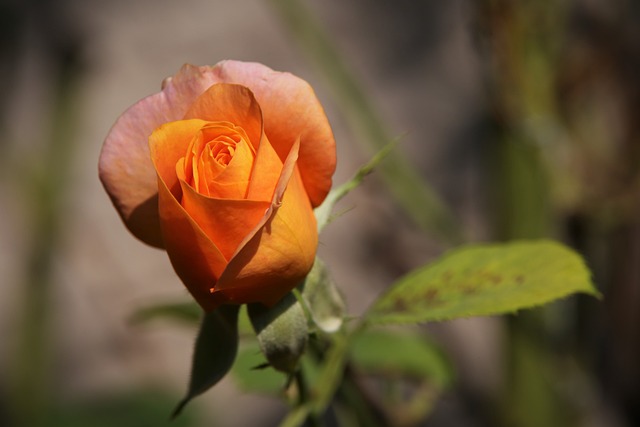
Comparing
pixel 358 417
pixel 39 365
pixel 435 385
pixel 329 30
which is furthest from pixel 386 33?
pixel 358 417

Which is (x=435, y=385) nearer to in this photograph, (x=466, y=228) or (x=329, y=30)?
(x=466, y=228)

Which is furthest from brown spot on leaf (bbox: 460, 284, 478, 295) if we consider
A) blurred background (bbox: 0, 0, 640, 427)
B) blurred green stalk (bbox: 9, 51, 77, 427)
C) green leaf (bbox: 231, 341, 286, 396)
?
blurred green stalk (bbox: 9, 51, 77, 427)

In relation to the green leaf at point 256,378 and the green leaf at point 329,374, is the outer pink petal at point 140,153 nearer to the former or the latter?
the green leaf at point 329,374

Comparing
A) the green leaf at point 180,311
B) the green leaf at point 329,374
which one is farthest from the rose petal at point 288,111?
→ the green leaf at point 180,311

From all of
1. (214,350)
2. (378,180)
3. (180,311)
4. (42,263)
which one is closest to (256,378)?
(180,311)

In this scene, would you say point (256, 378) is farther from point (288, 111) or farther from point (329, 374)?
point (288, 111)
